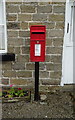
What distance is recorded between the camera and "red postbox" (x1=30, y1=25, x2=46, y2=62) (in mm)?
3004

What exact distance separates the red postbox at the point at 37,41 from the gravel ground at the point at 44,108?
3.07ft

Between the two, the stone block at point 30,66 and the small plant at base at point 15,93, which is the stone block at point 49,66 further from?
the small plant at base at point 15,93

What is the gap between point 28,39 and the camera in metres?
3.57

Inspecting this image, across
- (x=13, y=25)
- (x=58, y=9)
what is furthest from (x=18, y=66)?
(x=58, y=9)

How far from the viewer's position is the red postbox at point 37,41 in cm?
300

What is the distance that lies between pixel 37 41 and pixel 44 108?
4.20 ft

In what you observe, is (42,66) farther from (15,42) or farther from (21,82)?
(15,42)

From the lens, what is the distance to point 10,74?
3758 millimetres

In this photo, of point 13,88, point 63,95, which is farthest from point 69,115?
point 13,88

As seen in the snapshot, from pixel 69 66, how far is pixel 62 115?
1277 mm

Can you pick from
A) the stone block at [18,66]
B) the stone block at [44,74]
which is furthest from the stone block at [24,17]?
the stone block at [44,74]

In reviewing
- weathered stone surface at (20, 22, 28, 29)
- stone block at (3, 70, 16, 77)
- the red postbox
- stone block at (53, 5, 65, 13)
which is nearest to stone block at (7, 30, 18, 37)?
weathered stone surface at (20, 22, 28, 29)

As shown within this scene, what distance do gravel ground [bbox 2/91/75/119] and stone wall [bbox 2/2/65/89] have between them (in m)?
0.49

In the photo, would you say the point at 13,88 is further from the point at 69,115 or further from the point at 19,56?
the point at 69,115
